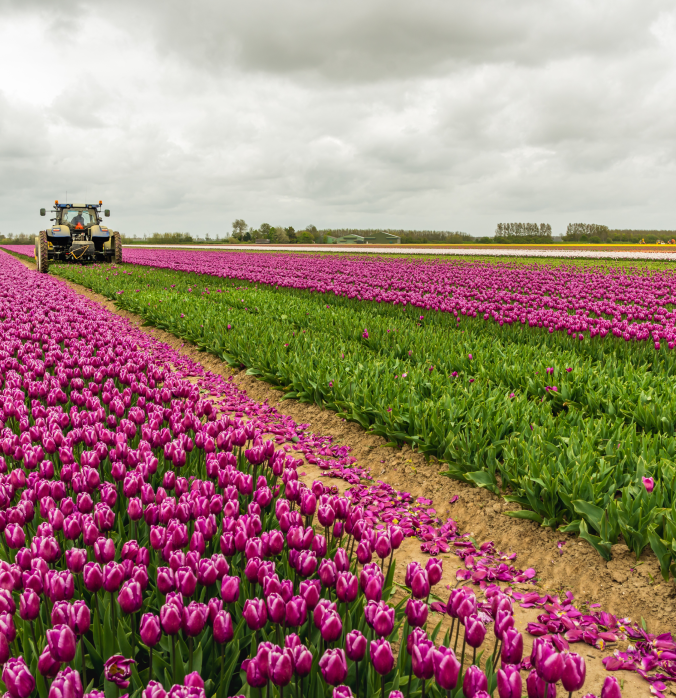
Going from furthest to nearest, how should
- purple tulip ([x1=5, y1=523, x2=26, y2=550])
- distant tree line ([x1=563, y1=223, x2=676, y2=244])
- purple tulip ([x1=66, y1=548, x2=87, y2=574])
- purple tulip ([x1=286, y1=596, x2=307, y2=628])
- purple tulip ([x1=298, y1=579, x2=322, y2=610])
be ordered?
1. distant tree line ([x1=563, y1=223, x2=676, y2=244])
2. purple tulip ([x1=5, y1=523, x2=26, y2=550])
3. purple tulip ([x1=66, y1=548, x2=87, y2=574])
4. purple tulip ([x1=298, y1=579, x2=322, y2=610])
5. purple tulip ([x1=286, y1=596, x2=307, y2=628])

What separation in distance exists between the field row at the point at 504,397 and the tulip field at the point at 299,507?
3 cm

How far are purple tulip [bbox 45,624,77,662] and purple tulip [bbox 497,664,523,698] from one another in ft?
5.15

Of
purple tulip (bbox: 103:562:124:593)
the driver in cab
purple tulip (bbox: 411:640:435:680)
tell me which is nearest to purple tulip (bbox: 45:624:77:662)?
purple tulip (bbox: 103:562:124:593)

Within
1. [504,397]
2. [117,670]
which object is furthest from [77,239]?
[117,670]

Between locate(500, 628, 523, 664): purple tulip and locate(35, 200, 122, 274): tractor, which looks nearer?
locate(500, 628, 523, 664): purple tulip

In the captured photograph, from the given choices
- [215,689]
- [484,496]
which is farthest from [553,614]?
[215,689]

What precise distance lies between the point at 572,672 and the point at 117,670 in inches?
69.4

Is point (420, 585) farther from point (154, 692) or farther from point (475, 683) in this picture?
point (154, 692)

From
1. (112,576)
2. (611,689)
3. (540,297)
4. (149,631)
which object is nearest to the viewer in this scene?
(611,689)

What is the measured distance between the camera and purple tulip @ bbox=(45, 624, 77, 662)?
73.9 inches

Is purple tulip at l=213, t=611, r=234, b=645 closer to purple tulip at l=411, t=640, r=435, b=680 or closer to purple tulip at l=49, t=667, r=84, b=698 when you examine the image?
purple tulip at l=49, t=667, r=84, b=698

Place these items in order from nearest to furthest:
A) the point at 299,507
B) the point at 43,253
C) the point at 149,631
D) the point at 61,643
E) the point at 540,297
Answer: the point at 61,643 < the point at 149,631 < the point at 299,507 < the point at 540,297 < the point at 43,253

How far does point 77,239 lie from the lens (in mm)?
29297

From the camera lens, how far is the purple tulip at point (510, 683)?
69.1 inches
